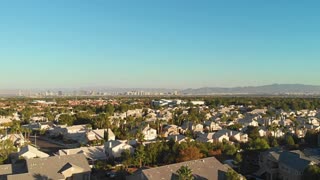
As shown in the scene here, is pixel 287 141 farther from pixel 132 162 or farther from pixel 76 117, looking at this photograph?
pixel 76 117

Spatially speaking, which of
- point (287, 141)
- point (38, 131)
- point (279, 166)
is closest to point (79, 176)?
point (279, 166)

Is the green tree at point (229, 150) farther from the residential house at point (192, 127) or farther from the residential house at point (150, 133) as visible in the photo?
the residential house at point (192, 127)

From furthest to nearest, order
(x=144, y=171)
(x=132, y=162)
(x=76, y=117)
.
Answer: (x=76, y=117) → (x=132, y=162) → (x=144, y=171)

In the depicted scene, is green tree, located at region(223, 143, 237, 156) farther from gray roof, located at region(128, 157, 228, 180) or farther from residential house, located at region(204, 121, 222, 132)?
residential house, located at region(204, 121, 222, 132)

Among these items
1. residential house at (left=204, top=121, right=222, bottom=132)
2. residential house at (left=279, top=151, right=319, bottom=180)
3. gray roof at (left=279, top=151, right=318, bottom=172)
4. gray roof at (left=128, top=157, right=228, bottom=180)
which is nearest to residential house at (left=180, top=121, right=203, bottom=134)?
residential house at (left=204, top=121, right=222, bottom=132)

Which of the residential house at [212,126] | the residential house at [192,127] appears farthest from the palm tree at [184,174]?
the residential house at [212,126]

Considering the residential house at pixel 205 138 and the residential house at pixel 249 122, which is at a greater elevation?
the residential house at pixel 249 122

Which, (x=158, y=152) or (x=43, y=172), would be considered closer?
(x=43, y=172)

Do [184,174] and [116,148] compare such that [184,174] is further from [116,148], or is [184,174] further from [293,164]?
[116,148]
